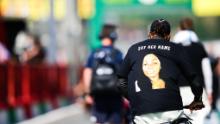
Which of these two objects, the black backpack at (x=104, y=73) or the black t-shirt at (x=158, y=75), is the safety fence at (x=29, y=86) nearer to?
the black backpack at (x=104, y=73)

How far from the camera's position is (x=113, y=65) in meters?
12.0

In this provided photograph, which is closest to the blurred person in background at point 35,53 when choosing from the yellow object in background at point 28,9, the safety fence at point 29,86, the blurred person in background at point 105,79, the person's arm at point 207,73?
the safety fence at point 29,86

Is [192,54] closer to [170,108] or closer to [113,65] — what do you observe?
[113,65]

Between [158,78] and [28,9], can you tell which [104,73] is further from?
[28,9]

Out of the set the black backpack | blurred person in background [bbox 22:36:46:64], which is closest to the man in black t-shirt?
the black backpack

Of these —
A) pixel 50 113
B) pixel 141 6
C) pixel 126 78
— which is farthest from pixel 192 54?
pixel 141 6

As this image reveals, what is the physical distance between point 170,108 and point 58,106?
1718 cm

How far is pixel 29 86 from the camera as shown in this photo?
70.7ft

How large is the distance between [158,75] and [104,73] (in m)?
4.20

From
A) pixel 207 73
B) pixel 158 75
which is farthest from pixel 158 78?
pixel 207 73

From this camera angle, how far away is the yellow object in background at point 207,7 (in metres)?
45.3

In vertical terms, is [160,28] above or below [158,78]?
above

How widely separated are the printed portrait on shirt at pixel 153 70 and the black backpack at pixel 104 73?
4019mm

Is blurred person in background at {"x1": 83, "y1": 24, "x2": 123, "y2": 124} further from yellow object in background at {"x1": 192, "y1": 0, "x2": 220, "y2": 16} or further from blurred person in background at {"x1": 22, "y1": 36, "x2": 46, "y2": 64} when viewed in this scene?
yellow object in background at {"x1": 192, "y1": 0, "x2": 220, "y2": 16}
